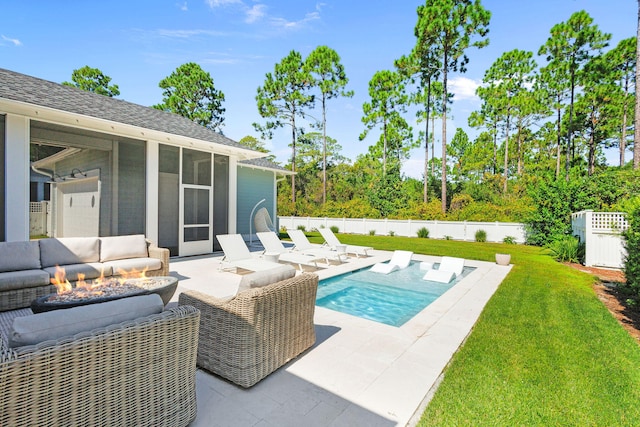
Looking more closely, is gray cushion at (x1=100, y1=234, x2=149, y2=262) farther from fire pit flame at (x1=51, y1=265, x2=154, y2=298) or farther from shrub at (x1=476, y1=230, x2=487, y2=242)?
shrub at (x1=476, y1=230, x2=487, y2=242)

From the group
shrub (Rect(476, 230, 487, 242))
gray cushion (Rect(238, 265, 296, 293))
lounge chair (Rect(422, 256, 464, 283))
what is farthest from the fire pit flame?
shrub (Rect(476, 230, 487, 242))

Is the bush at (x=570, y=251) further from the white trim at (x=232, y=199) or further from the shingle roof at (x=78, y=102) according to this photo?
the shingle roof at (x=78, y=102)

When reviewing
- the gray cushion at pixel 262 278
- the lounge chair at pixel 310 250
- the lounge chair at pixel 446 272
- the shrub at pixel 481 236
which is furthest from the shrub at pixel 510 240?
the gray cushion at pixel 262 278

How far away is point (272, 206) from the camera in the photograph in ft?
50.5

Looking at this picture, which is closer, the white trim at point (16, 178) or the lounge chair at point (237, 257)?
the white trim at point (16, 178)

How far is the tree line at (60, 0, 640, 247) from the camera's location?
1784 cm

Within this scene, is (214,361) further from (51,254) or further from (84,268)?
(51,254)

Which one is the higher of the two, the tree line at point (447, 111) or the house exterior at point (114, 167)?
the tree line at point (447, 111)

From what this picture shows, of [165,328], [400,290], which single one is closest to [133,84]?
[400,290]

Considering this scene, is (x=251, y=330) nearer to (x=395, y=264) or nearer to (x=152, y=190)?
(x=395, y=264)

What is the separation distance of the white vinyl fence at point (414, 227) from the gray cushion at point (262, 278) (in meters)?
15.4

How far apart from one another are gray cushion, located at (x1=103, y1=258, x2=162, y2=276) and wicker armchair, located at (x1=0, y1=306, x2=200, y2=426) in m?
4.25

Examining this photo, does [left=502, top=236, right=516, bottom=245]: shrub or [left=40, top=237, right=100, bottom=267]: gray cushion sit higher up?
[left=40, top=237, right=100, bottom=267]: gray cushion

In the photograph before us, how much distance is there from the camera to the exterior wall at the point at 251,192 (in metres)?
14.0
